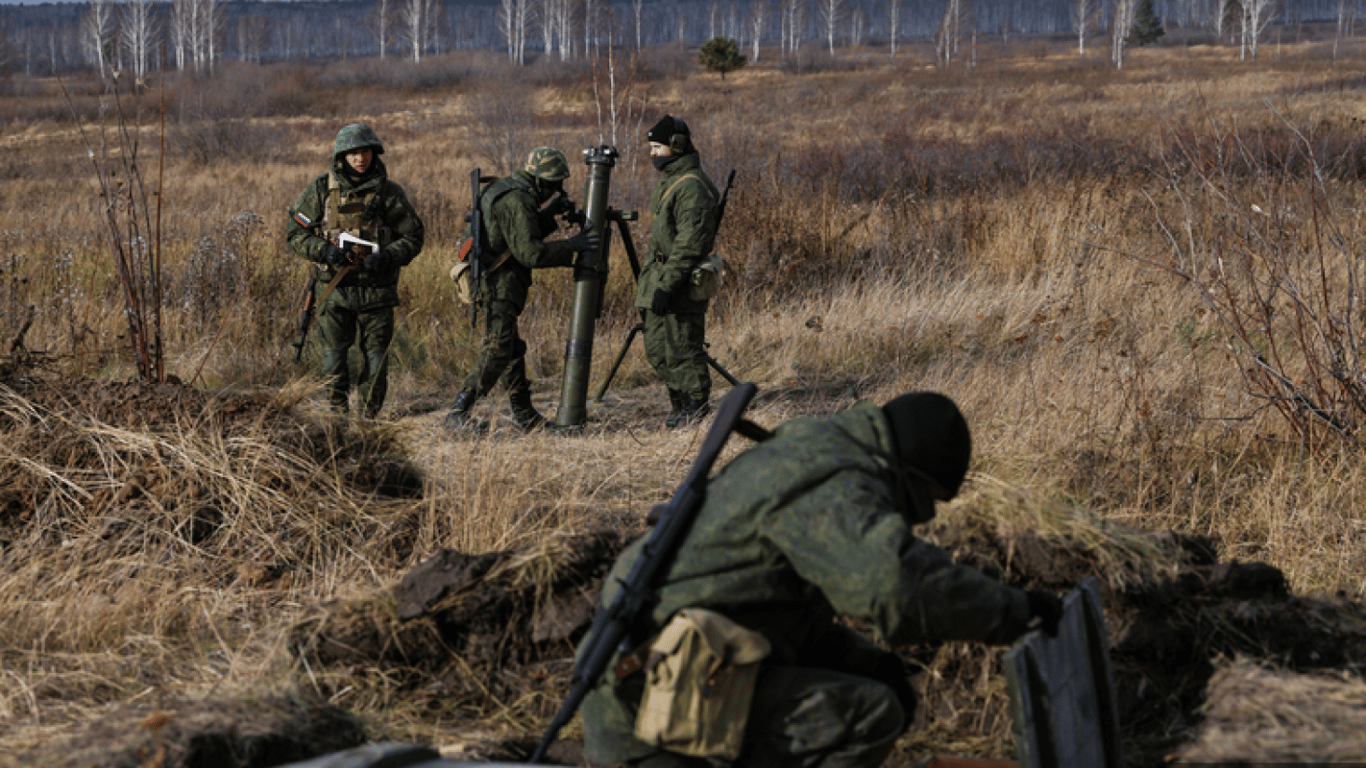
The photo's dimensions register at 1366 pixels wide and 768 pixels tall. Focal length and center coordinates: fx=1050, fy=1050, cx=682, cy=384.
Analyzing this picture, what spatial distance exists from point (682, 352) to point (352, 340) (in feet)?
6.36

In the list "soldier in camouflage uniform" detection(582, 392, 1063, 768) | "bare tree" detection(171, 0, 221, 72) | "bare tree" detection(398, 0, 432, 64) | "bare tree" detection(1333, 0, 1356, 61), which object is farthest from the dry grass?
"bare tree" detection(398, 0, 432, 64)

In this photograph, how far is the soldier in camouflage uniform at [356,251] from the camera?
19.1ft

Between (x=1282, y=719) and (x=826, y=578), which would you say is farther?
(x=1282, y=719)

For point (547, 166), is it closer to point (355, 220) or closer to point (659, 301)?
point (659, 301)

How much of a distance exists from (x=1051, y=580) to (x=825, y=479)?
1366 millimetres

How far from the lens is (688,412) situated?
6125mm

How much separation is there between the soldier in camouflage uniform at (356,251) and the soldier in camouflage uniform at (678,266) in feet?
4.52

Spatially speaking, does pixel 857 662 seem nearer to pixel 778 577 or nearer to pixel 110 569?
pixel 778 577

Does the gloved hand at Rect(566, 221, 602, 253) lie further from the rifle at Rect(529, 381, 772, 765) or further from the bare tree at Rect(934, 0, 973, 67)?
the bare tree at Rect(934, 0, 973, 67)

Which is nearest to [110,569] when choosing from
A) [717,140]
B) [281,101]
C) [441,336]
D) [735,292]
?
[441,336]

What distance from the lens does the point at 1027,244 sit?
8.69m

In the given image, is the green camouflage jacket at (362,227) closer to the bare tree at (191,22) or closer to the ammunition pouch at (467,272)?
the ammunition pouch at (467,272)

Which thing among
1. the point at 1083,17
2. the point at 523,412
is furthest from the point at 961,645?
the point at 1083,17

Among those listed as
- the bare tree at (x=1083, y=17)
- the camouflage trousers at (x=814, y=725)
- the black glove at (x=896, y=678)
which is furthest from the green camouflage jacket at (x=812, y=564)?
the bare tree at (x=1083, y=17)
